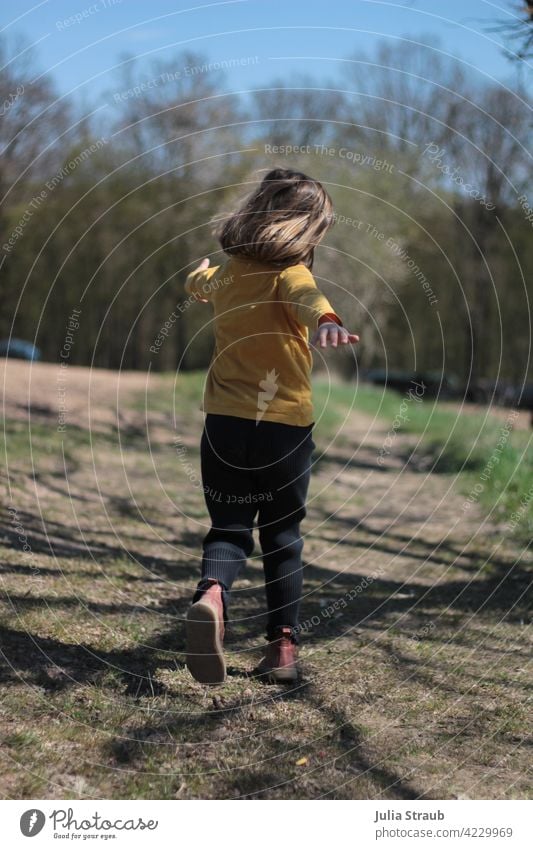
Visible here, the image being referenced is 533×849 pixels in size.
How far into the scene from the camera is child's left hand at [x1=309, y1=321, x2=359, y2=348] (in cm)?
325

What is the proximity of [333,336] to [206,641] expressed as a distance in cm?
118

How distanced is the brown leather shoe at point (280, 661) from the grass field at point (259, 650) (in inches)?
2.6

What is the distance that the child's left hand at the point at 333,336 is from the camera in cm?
325

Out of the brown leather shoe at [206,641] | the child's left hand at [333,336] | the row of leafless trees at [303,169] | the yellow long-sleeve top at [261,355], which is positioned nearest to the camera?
the child's left hand at [333,336]

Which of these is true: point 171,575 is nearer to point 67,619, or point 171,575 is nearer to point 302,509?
point 67,619

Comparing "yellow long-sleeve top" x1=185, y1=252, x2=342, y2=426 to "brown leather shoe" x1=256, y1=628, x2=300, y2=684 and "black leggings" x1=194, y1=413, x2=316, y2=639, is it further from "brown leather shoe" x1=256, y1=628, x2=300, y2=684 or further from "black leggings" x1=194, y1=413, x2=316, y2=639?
"brown leather shoe" x1=256, y1=628, x2=300, y2=684

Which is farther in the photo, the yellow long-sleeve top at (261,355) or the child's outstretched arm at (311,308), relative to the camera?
the yellow long-sleeve top at (261,355)

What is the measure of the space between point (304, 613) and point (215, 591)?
136cm

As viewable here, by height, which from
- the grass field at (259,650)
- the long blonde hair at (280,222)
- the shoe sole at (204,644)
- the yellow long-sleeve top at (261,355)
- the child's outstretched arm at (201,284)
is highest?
the long blonde hair at (280,222)

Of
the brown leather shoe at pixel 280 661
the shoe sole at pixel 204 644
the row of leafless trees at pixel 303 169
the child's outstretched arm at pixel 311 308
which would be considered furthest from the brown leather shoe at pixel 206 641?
the row of leafless trees at pixel 303 169

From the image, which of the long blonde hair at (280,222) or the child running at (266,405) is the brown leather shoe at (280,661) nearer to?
the child running at (266,405)

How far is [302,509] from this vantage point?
390 centimetres

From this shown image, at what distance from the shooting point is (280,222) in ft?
12.5

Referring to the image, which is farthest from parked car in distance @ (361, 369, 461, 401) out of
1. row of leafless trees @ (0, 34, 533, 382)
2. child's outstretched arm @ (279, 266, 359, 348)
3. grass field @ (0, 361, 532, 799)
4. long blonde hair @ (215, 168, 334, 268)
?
child's outstretched arm @ (279, 266, 359, 348)
